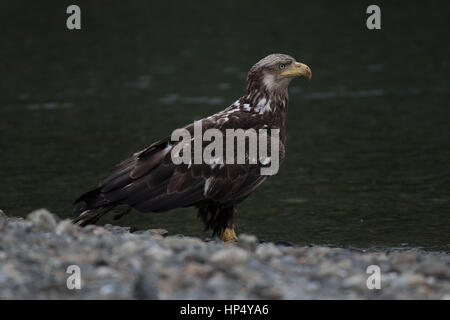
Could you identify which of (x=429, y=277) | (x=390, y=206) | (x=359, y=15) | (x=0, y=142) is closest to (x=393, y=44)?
(x=359, y=15)

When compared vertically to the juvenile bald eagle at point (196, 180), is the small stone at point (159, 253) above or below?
below

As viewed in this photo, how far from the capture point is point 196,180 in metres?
9.23

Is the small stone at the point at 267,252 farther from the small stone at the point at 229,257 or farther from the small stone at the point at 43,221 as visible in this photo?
the small stone at the point at 43,221

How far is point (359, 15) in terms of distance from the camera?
3375 centimetres

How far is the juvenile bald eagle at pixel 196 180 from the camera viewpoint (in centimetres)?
912

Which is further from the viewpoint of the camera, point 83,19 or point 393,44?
point 83,19

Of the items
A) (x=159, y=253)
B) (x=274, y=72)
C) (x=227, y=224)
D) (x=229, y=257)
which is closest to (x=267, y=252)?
(x=229, y=257)

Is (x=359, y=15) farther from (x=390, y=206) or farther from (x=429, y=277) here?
(x=429, y=277)

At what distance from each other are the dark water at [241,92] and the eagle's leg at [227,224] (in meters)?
1.34

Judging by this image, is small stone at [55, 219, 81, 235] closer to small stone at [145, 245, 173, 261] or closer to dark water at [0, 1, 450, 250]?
small stone at [145, 245, 173, 261]

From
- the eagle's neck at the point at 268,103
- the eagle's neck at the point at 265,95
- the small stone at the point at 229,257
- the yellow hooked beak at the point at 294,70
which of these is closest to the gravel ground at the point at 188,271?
the small stone at the point at 229,257

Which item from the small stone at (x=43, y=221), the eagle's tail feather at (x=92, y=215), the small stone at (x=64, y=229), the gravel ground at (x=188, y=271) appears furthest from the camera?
the eagle's tail feather at (x=92, y=215)

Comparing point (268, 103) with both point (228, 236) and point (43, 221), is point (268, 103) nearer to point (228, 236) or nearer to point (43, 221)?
point (228, 236)

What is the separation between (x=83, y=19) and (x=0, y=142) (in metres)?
19.3
